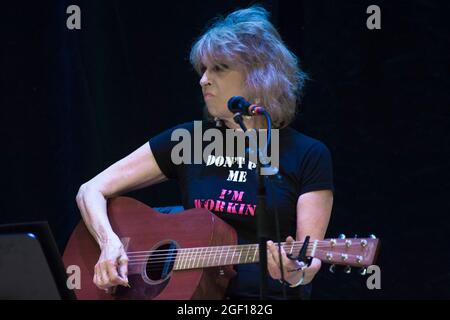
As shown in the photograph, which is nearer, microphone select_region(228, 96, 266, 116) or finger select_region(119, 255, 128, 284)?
microphone select_region(228, 96, 266, 116)

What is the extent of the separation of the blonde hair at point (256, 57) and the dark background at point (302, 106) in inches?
19.7

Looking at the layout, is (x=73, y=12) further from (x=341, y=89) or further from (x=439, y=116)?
(x=439, y=116)

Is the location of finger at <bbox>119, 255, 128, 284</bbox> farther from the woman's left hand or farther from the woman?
the woman's left hand

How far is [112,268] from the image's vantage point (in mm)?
2502

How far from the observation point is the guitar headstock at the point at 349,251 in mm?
2203

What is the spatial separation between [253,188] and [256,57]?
53 cm

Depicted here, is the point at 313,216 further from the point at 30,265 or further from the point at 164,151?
the point at 30,265

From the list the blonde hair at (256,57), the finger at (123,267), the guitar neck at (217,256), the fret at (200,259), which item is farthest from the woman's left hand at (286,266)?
the blonde hair at (256,57)

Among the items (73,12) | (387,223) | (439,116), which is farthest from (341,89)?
(73,12)

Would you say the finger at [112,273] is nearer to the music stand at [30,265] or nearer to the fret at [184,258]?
the fret at [184,258]

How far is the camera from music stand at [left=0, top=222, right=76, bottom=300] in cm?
197

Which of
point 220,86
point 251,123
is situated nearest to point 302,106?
point 251,123

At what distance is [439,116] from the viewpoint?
121 inches

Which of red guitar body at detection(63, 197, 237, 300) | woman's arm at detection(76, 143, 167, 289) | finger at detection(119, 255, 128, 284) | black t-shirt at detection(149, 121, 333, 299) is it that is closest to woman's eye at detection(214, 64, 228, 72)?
black t-shirt at detection(149, 121, 333, 299)
